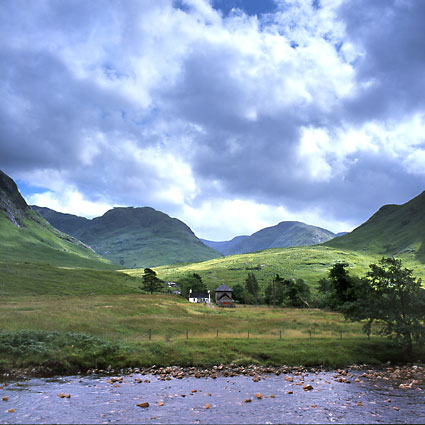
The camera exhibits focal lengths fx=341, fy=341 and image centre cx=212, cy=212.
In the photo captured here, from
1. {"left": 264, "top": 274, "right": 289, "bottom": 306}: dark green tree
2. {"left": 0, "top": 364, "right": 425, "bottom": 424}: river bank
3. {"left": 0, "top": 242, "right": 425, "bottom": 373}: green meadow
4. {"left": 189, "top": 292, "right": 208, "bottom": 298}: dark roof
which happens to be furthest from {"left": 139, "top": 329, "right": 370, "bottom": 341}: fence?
{"left": 189, "top": 292, "right": 208, "bottom": 298}: dark roof

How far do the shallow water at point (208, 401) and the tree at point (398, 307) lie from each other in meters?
14.0

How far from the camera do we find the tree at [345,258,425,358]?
4392cm

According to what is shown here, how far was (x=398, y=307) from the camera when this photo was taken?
154ft

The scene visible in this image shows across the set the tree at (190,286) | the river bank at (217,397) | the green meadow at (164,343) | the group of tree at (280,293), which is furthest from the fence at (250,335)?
the tree at (190,286)

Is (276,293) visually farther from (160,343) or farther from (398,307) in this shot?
(160,343)

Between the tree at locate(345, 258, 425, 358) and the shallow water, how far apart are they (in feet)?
45.8

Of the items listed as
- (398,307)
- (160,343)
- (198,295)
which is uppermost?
(398,307)

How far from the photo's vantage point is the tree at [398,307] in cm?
4392

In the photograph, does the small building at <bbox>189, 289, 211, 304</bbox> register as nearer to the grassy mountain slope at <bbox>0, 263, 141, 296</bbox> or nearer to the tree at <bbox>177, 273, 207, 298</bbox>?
the tree at <bbox>177, 273, 207, 298</bbox>

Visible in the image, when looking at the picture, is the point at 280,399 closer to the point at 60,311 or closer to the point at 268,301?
the point at 60,311

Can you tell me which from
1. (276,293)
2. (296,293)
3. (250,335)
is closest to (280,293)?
(276,293)

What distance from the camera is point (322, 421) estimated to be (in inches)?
860

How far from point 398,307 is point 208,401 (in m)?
33.8

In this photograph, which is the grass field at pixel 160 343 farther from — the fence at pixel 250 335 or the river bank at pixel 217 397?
the river bank at pixel 217 397
